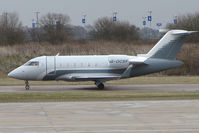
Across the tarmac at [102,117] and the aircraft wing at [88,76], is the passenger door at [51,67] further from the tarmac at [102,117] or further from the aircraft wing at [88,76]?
the tarmac at [102,117]

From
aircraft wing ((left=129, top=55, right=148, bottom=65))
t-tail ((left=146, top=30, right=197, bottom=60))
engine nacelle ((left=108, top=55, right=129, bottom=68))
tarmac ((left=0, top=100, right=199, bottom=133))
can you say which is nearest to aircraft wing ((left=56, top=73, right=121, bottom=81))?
engine nacelle ((left=108, top=55, right=129, bottom=68))

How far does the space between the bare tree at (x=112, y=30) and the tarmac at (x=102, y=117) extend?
63965mm

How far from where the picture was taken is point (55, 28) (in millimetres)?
90250

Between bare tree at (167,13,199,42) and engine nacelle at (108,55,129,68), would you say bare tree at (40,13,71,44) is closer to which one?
bare tree at (167,13,199,42)

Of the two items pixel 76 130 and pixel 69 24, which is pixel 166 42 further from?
pixel 69 24

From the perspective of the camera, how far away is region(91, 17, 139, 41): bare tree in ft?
287

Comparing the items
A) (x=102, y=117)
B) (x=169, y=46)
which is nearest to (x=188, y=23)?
(x=169, y=46)

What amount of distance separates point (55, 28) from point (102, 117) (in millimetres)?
73946

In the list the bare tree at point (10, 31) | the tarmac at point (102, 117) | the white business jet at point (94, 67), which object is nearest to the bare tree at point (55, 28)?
the bare tree at point (10, 31)

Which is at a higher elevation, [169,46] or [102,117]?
[169,46]

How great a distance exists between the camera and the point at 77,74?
109 ft

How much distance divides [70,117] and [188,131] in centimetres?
510

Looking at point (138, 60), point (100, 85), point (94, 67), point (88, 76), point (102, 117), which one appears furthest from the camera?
point (100, 85)

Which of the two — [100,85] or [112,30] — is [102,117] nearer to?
[100,85]
